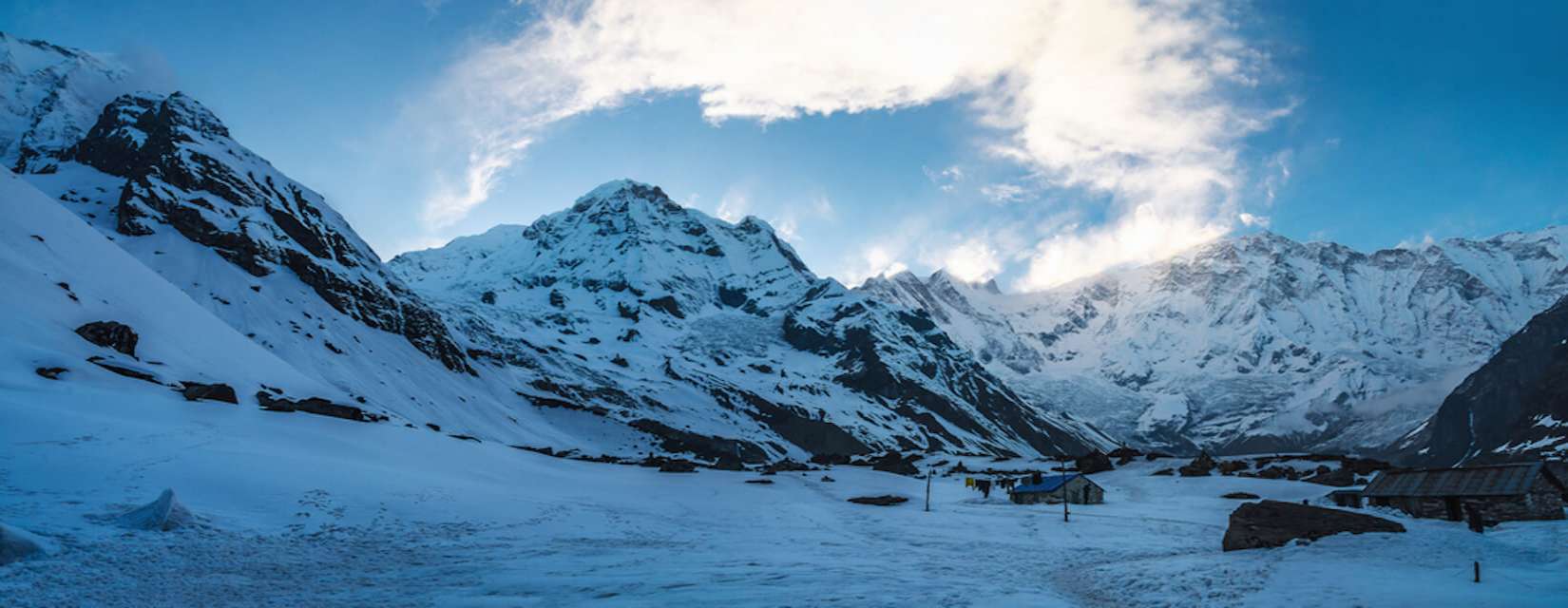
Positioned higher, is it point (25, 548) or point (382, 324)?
point (382, 324)

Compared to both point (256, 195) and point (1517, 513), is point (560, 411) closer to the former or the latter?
point (256, 195)

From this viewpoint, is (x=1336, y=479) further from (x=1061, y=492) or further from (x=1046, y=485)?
(x=1046, y=485)

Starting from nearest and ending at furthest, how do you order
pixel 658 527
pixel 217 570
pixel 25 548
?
pixel 25 548, pixel 217 570, pixel 658 527

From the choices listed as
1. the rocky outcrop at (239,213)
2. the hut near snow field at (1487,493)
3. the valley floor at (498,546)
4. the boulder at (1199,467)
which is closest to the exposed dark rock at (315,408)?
the valley floor at (498,546)

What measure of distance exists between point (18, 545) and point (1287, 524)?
1319 inches

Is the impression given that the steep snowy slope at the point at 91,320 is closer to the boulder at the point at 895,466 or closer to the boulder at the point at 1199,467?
the boulder at the point at 895,466

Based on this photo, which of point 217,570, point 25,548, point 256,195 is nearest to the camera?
point 25,548

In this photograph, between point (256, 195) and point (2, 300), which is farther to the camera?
point (256, 195)

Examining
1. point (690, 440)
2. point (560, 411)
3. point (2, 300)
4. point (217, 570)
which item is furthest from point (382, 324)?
point (217, 570)

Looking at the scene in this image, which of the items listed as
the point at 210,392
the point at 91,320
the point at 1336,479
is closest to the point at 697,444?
the point at 1336,479

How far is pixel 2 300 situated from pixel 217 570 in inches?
1389

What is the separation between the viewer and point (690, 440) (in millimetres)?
137125

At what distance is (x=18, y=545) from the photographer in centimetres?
1379

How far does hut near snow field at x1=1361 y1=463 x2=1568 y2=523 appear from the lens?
3212cm
